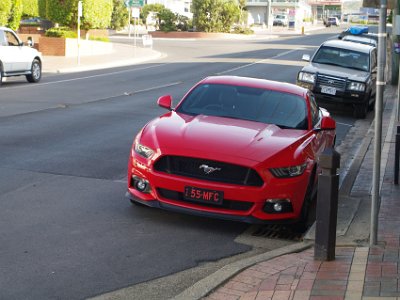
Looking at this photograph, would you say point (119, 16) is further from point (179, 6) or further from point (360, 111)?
point (360, 111)

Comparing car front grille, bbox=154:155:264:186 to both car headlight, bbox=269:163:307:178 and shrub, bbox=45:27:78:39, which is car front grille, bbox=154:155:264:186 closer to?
car headlight, bbox=269:163:307:178

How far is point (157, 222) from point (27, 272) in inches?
83.5

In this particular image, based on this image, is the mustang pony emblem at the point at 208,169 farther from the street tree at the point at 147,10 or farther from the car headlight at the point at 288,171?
the street tree at the point at 147,10

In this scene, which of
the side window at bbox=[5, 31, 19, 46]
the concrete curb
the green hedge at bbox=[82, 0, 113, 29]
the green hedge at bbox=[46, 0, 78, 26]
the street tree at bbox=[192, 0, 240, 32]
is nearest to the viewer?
the concrete curb

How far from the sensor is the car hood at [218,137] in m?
7.94

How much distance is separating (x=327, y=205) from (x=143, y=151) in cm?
240

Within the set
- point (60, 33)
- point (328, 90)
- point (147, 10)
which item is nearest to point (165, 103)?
point (328, 90)

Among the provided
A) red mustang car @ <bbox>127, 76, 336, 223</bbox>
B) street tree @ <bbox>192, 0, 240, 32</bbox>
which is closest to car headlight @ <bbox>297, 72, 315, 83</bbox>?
red mustang car @ <bbox>127, 76, 336, 223</bbox>

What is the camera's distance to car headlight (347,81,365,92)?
1970cm

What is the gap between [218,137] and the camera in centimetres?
825

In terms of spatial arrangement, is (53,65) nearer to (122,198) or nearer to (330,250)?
(122,198)

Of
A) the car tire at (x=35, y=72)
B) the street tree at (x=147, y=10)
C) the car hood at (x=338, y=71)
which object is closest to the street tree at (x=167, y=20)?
the street tree at (x=147, y=10)

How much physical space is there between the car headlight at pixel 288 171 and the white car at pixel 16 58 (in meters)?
18.8

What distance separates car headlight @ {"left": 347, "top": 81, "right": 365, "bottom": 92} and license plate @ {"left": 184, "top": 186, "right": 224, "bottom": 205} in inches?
499
